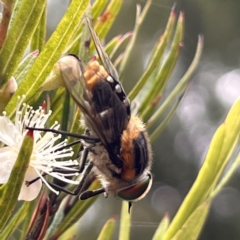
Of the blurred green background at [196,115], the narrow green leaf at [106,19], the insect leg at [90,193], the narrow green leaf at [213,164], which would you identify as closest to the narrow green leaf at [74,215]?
the insect leg at [90,193]

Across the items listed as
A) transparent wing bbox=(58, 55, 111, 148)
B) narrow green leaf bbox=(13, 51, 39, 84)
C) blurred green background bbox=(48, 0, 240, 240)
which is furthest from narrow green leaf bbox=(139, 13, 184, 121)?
blurred green background bbox=(48, 0, 240, 240)

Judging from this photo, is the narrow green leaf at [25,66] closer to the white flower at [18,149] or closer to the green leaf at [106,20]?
the white flower at [18,149]

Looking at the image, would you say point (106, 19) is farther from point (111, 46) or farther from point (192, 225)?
point (192, 225)

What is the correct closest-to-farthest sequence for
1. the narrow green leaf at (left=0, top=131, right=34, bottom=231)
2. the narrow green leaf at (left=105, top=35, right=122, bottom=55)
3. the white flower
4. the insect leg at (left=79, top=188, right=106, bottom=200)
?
the narrow green leaf at (left=0, top=131, right=34, bottom=231) → the white flower → the insect leg at (left=79, top=188, right=106, bottom=200) → the narrow green leaf at (left=105, top=35, right=122, bottom=55)

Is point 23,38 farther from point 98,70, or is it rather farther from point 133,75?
point 133,75

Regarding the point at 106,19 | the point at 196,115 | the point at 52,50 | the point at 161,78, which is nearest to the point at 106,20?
the point at 106,19

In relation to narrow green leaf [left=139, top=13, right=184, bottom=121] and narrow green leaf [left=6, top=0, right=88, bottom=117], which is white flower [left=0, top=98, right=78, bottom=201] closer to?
narrow green leaf [left=6, top=0, right=88, bottom=117]

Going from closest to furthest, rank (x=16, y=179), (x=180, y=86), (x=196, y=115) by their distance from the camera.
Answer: (x=16, y=179), (x=180, y=86), (x=196, y=115)
